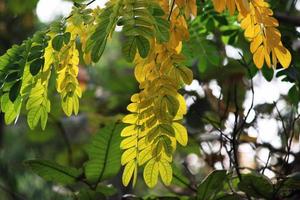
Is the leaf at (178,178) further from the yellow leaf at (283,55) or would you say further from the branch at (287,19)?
the branch at (287,19)

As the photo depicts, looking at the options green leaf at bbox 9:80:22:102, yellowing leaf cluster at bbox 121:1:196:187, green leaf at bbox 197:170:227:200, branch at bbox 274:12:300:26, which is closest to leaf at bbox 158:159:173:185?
yellowing leaf cluster at bbox 121:1:196:187

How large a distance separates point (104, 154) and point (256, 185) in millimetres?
317

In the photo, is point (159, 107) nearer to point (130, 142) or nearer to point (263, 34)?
point (130, 142)

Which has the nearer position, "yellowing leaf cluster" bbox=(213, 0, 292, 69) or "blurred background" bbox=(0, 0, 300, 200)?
"yellowing leaf cluster" bbox=(213, 0, 292, 69)

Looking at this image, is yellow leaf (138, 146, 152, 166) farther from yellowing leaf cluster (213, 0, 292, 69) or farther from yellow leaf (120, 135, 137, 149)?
yellowing leaf cluster (213, 0, 292, 69)

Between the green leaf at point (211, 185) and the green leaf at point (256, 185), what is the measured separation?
4cm

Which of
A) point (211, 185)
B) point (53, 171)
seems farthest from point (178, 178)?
point (53, 171)

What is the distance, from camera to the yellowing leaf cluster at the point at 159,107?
89 centimetres

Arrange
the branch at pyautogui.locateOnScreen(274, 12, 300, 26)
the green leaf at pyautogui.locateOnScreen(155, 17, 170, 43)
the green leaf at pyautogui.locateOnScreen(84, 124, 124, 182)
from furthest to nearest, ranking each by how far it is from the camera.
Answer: the branch at pyautogui.locateOnScreen(274, 12, 300, 26)
the green leaf at pyautogui.locateOnScreen(84, 124, 124, 182)
the green leaf at pyautogui.locateOnScreen(155, 17, 170, 43)

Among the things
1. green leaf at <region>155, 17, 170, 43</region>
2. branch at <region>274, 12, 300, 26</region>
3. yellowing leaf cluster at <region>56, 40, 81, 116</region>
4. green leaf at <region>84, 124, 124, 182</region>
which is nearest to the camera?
green leaf at <region>155, 17, 170, 43</region>

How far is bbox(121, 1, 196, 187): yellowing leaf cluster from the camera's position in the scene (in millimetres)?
893

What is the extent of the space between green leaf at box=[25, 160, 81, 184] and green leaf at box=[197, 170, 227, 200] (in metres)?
0.27

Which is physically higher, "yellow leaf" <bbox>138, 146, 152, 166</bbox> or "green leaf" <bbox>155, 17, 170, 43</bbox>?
"green leaf" <bbox>155, 17, 170, 43</bbox>

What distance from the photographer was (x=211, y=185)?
3.64ft
